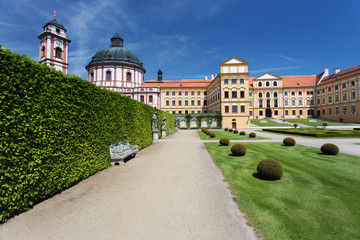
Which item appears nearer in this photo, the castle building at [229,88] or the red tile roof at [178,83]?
the castle building at [229,88]

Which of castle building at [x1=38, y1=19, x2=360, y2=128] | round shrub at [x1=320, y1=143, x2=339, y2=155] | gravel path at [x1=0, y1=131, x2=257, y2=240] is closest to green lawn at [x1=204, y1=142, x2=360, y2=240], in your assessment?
gravel path at [x1=0, y1=131, x2=257, y2=240]

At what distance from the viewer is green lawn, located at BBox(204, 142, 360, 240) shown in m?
3.31

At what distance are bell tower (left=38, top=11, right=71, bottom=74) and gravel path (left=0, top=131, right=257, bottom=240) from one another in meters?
38.2

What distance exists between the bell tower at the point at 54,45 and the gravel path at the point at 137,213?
1505 inches

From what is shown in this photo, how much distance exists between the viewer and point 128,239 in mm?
3102

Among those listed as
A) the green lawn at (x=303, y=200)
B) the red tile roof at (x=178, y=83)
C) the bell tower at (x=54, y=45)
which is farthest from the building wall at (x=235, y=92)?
the bell tower at (x=54, y=45)

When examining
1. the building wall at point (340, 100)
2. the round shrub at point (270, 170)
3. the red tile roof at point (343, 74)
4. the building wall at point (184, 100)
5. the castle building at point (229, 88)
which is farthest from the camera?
the building wall at point (184, 100)

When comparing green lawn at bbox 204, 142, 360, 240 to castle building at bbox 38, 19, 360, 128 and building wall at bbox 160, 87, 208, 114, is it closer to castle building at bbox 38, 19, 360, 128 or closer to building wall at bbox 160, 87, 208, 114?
castle building at bbox 38, 19, 360, 128

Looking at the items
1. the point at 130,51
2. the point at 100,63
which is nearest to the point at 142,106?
the point at 100,63

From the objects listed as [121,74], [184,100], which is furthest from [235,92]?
[121,74]

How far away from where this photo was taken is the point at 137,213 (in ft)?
13.1

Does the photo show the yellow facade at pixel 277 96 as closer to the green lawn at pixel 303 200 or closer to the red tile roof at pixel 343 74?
the red tile roof at pixel 343 74

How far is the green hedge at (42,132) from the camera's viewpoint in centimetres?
375

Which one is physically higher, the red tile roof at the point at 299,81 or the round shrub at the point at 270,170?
the red tile roof at the point at 299,81
